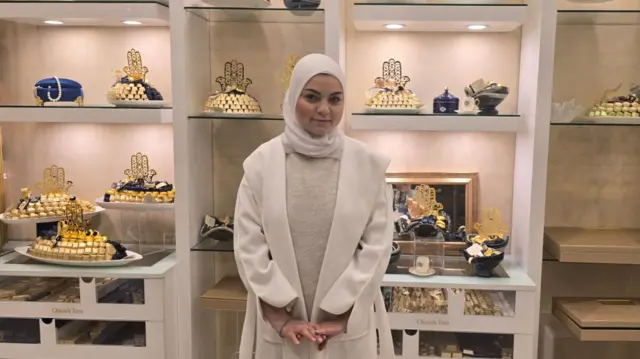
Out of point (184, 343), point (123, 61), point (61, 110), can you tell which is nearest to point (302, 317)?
point (184, 343)

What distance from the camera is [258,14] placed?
238 cm

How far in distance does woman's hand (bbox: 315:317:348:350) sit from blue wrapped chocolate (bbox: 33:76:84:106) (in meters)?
1.45

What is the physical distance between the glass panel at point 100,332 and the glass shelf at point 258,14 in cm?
125

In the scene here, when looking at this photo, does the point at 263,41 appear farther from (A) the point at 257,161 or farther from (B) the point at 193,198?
(A) the point at 257,161

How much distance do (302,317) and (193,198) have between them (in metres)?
0.92

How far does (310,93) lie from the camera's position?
1481mm

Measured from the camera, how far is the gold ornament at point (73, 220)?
234 centimetres

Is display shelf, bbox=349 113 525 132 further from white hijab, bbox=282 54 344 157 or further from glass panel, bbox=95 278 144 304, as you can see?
glass panel, bbox=95 278 144 304

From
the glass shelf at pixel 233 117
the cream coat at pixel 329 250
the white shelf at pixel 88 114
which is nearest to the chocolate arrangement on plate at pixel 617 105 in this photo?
the cream coat at pixel 329 250

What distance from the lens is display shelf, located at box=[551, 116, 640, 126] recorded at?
7.12 feet

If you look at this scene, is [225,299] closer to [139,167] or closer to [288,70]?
[139,167]

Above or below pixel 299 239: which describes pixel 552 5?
above

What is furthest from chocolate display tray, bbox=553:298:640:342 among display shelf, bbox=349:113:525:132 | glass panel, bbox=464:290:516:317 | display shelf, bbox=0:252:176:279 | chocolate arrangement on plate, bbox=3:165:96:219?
chocolate arrangement on plate, bbox=3:165:96:219

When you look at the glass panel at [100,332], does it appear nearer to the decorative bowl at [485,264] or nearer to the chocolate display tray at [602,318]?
the decorative bowl at [485,264]
